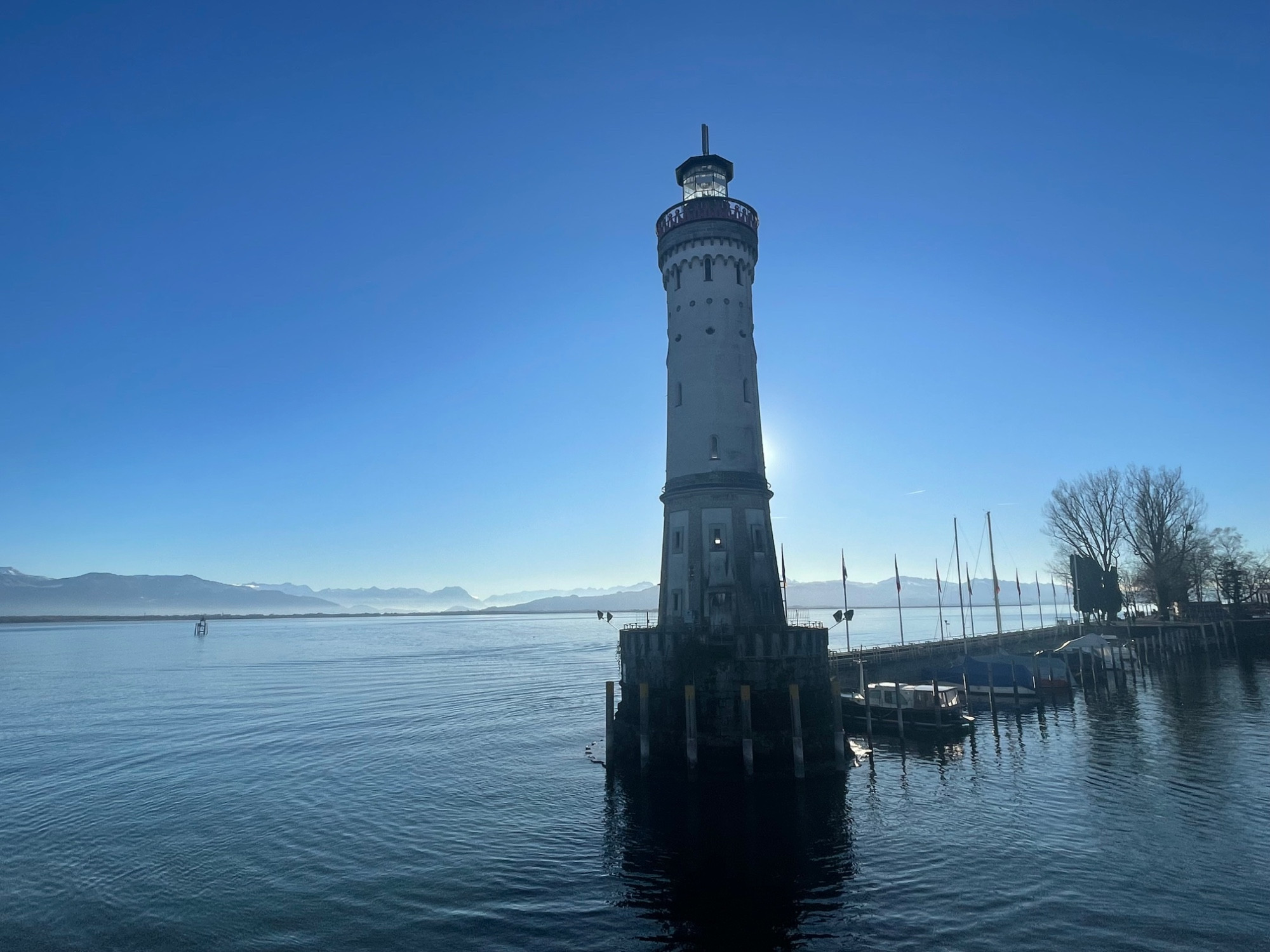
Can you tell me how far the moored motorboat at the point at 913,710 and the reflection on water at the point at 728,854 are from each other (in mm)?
12715

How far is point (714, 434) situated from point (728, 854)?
22657 mm

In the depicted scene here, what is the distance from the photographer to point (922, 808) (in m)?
30.4

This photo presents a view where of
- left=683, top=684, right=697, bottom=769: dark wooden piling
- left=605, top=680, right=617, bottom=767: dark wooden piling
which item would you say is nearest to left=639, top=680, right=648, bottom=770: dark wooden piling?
left=605, top=680, right=617, bottom=767: dark wooden piling

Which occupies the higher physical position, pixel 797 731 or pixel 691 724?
pixel 691 724

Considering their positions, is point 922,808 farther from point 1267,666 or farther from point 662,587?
point 1267,666

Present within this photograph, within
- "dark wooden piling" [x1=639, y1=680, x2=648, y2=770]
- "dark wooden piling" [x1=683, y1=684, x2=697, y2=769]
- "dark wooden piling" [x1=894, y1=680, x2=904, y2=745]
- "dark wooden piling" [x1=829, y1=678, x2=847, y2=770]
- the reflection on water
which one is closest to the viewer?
the reflection on water

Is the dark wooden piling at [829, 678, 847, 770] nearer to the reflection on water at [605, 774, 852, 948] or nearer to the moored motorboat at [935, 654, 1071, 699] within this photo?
the reflection on water at [605, 774, 852, 948]

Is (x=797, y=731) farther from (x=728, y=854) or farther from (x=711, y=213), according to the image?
(x=711, y=213)

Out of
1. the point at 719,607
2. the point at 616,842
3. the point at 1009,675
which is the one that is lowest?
the point at 616,842

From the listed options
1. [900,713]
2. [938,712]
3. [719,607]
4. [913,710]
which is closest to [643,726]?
[719,607]

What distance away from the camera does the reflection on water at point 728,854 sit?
20.5 m

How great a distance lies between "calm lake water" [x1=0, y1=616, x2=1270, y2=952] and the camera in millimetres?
20312

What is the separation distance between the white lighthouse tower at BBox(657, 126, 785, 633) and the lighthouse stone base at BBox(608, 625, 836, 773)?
6.27ft

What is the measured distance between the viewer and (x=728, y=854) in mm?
25594
